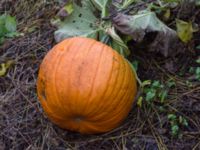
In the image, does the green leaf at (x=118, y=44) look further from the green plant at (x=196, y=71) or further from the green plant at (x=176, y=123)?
the green plant at (x=176, y=123)

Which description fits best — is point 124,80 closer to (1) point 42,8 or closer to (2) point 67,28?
(2) point 67,28

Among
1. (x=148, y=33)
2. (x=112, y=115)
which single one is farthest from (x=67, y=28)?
(x=112, y=115)

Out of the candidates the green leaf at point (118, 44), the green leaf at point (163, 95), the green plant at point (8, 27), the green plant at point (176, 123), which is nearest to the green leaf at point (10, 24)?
the green plant at point (8, 27)

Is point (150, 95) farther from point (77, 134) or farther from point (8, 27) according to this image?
point (8, 27)

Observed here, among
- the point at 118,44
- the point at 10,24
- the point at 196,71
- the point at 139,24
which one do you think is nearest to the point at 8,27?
the point at 10,24

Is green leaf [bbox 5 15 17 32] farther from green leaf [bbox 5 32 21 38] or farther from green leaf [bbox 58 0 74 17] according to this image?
green leaf [bbox 58 0 74 17]

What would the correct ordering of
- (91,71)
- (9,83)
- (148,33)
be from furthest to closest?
→ (9,83) < (148,33) < (91,71)
